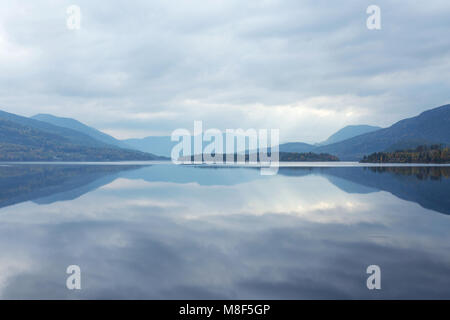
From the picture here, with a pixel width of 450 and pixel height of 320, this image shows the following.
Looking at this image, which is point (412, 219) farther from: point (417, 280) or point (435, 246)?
point (417, 280)

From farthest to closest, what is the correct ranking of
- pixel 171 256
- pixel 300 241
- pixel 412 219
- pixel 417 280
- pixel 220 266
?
pixel 412 219
pixel 300 241
pixel 171 256
pixel 220 266
pixel 417 280

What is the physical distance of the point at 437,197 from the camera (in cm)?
4022

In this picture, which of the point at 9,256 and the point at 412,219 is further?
the point at 412,219

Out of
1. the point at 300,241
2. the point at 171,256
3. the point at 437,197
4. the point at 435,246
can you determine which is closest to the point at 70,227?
the point at 171,256

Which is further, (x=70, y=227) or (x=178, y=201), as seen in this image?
(x=178, y=201)

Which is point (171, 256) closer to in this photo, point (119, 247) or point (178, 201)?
point (119, 247)

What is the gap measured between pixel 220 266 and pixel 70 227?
15391mm

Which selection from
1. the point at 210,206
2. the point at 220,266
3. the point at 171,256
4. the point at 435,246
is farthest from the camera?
the point at 210,206

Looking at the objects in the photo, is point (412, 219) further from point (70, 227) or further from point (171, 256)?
point (70, 227)

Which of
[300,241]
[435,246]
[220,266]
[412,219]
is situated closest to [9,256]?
[220,266]

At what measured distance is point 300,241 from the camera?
2038cm

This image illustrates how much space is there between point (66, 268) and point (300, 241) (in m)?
13.8
